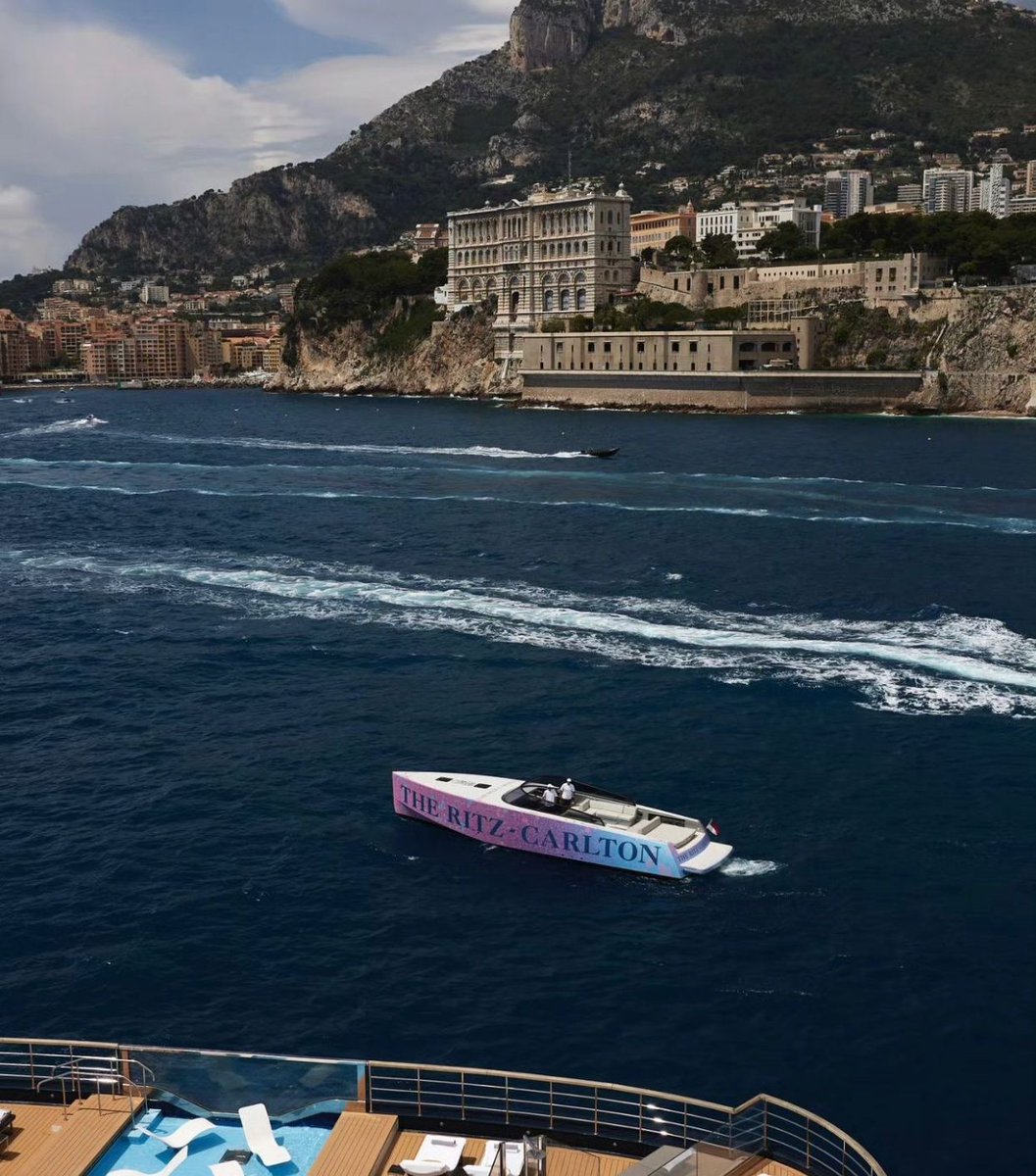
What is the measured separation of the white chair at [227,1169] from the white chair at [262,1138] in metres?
0.22

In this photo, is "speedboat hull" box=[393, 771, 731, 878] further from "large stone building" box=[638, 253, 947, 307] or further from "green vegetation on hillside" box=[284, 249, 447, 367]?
"green vegetation on hillside" box=[284, 249, 447, 367]

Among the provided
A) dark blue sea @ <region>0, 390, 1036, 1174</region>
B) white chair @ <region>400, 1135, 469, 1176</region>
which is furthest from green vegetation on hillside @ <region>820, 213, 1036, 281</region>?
white chair @ <region>400, 1135, 469, 1176</region>

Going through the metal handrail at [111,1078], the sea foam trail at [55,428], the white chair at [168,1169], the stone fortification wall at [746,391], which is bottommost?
the white chair at [168,1169]

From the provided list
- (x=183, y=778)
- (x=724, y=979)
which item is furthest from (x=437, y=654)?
(x=724, y=979)

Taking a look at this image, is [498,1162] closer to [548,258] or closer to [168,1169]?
[168,1169]

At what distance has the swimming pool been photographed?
520 inches

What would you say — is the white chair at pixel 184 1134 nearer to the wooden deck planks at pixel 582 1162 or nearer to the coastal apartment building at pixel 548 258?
the wooden deck planks at pixel 582 1162

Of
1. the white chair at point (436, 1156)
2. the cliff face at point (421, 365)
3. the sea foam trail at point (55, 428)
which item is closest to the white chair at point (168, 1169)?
the white chair at point (436, 1156)

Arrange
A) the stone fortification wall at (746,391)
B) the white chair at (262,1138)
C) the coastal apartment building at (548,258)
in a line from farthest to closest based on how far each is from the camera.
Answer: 1. the coastal apartment building at (548,258)
2. the stone fortification wall at (746,391)
3. the white chair at (262,1138)

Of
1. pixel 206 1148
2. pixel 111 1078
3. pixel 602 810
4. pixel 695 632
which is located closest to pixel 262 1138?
pixel 206 1148

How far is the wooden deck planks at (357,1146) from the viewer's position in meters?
13.1

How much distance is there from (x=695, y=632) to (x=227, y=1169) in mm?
30650

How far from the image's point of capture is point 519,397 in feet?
513

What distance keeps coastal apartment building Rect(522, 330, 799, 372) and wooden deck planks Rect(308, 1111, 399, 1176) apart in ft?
427
